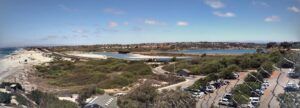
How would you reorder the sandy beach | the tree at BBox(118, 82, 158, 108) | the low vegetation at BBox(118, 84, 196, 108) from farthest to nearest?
the sandy beach
the tree at BBox(118, 82, 158, 108)
the low vegetation at BBox(118, 84, 196, 108)

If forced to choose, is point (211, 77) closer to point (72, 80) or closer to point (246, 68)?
point (246, 68)

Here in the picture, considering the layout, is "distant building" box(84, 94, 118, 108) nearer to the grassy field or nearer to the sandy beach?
the sandy beach

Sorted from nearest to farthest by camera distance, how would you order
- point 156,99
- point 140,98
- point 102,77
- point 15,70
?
point 156,99 → point 140,98 → point 102,77 → point 15,70

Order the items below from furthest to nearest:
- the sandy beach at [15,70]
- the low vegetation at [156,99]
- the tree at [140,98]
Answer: the sandy beach at [15,70]
the tree at [140,98]
the low vegetation at [156,99]

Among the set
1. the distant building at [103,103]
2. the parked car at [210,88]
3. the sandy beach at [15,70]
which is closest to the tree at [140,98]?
the distant building at [103,103]

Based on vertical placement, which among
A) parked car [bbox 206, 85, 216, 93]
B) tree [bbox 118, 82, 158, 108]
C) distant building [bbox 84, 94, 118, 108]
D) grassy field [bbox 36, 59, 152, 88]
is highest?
tree [bbox 118, 82, 158, 108]

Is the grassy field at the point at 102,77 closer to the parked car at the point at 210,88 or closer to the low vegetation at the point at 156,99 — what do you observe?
the parked car at the point at 210,88

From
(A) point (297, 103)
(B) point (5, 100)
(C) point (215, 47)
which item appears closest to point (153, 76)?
(B) point (5, 100)

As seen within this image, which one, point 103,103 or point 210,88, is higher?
point 103,103

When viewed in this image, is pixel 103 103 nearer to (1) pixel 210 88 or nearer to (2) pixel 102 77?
(1) pixel 210 88

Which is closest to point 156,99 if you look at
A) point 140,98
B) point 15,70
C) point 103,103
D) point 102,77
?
point 140,98

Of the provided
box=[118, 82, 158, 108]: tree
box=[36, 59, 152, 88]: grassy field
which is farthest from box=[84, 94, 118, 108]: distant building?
box=[36, 59, 152, 88]: grassy field
